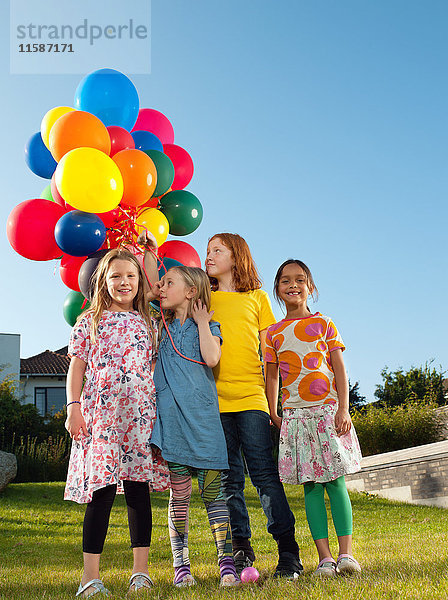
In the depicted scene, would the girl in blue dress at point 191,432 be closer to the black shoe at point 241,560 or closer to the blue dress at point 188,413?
the blue dress at point 188,413

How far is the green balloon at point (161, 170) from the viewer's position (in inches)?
175

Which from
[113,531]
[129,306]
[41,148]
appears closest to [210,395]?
[129,306]

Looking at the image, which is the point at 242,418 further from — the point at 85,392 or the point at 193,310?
the point at 85,392

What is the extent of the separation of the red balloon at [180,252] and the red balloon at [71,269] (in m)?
0.66

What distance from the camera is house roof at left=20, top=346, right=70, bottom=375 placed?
2334cm

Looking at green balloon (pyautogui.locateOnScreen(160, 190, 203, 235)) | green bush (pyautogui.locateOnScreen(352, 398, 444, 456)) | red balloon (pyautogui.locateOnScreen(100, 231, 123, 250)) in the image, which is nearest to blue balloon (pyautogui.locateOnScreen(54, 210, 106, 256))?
red balloon (pyautogui.locateOnScreen(100, 231, 123, 250))

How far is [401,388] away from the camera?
19.1 m

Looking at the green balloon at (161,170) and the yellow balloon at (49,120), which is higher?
the yellow balloon at (49,120)

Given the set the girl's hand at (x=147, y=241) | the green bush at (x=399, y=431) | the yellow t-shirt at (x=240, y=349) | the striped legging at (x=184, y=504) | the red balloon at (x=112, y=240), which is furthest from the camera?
the green bush at (x=399, y=431)

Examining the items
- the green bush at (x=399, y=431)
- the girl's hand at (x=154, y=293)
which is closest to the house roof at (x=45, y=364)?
the green bush at (x=399, y=431)

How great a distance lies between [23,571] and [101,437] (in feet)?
4.90

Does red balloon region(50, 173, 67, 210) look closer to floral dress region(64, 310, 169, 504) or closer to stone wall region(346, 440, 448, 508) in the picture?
floral dress region(64, 310, 169, 504)

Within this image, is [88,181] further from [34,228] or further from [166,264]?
[166,264]

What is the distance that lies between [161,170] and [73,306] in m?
1.28
